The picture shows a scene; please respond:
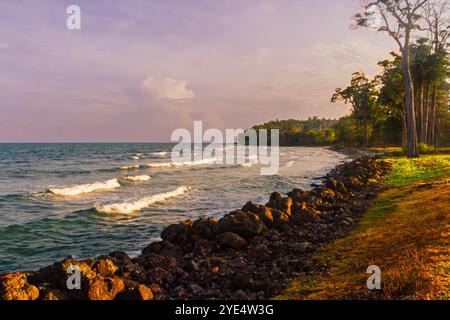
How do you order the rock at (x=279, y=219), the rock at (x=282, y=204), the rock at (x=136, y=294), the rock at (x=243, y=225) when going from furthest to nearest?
the rock at (x=282, y=204)
the rock at (x=279, y=219)
the rock at (x=243, y=225)
the rock at (x=136, y=294)

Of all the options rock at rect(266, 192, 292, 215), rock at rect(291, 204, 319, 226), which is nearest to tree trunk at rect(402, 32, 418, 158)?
rock at rect(266, 192, 292, 215)

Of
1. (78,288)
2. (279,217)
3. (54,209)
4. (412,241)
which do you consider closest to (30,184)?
(54,209)

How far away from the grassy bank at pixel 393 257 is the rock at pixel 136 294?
2.66 meters

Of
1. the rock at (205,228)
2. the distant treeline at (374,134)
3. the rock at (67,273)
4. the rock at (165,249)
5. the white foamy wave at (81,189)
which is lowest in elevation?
the white foamy wave at (81,189)

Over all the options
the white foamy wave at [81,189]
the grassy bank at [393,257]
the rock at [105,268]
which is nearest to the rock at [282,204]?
the grassy bank at [393,257]

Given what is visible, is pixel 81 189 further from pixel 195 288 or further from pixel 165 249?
pixel 195 288

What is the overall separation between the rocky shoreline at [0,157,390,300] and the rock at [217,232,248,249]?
31 millimetres

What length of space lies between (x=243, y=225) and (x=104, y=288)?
6.18 meters

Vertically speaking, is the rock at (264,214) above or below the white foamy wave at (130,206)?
above

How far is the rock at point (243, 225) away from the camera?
12609 mm

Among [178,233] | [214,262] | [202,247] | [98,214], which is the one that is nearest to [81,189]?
[98,214]

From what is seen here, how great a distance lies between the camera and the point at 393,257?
27.1 feet

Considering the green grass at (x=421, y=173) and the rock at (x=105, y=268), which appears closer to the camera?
the rock at (x=105, y=268)

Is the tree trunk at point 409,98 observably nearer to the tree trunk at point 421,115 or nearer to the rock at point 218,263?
the tree trunk at point 421,115
